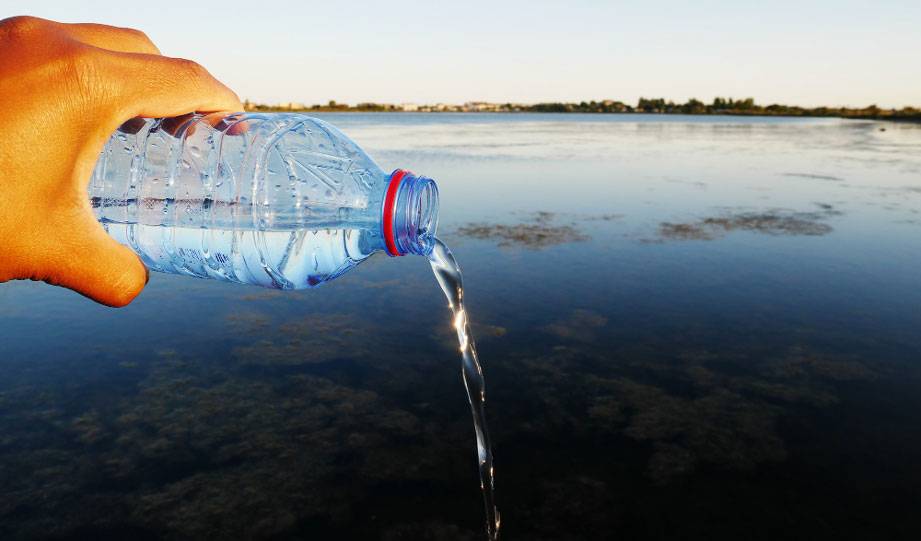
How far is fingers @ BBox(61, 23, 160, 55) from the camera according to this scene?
3.34 ft

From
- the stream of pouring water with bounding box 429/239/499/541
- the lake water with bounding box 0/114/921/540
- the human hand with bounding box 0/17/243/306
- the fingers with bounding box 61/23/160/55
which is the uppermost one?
the fingers with bounding box 61/23/160/55

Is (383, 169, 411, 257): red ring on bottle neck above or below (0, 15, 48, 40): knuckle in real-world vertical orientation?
below

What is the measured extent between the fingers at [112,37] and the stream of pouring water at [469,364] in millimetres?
720

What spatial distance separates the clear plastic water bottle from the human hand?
45 cm

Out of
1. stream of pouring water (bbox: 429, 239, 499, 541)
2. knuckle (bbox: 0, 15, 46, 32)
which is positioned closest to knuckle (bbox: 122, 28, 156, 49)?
knuckle (bbox: 0, 15, 46, 32)

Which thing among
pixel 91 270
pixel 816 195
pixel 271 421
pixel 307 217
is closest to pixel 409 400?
pixel 271 421

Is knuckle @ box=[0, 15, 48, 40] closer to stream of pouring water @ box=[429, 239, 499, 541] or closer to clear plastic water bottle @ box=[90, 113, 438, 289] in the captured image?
clear plastic water bottle @ box=[90, 113, 438, 289]

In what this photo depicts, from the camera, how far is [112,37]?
106cm

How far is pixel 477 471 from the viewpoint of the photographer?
1.89 meters

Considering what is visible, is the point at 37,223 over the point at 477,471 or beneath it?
over

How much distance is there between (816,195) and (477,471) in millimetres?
7058

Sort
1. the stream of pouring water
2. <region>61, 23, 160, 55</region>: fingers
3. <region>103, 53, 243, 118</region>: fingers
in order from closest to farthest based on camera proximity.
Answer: <region>103, 53, 243, 118</region>: fingers, <region>61, 23, 160, 55</region>: fingers, the stream of pouring water

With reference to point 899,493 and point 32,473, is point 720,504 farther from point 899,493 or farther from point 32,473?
point 32,473

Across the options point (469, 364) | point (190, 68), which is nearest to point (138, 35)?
point (190, 68)
